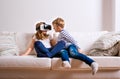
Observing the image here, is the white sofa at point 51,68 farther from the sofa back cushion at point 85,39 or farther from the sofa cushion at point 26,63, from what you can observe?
the sofa back cushion at point 85,39

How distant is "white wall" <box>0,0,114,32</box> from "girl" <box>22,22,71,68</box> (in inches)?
21.3

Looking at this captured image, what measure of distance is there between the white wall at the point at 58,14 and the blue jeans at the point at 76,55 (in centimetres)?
91

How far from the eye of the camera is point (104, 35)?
3.21m

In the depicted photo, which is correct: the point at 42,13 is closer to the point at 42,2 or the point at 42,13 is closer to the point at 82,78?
the point at 42,2

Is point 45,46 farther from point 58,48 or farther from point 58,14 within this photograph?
point 58,14

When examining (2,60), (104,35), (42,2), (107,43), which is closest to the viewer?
(2,60)

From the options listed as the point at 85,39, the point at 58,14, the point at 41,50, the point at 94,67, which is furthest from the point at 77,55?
the point at 58,14

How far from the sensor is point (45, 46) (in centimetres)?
307

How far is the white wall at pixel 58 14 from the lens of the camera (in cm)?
365

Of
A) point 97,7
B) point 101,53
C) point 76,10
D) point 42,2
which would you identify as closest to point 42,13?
point 42,2

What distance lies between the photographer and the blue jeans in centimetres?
259

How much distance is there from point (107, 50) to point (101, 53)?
0.08 m

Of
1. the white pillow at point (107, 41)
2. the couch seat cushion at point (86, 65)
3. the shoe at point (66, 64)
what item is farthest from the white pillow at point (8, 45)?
the white pillow at point (107, 41)

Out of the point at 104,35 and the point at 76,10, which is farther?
the point at 76,10
